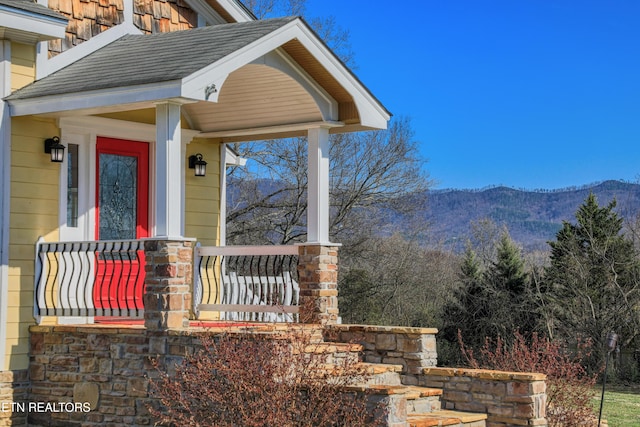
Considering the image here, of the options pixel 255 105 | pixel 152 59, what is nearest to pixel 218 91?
pixel 152 59

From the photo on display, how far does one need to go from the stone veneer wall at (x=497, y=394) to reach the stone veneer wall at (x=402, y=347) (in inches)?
9.8

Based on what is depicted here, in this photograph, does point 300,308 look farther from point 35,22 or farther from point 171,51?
point 35,22

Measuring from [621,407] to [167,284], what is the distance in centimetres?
834

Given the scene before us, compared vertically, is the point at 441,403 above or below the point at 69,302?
below

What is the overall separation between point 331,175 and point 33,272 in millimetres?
14655

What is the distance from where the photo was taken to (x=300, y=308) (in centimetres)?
1089

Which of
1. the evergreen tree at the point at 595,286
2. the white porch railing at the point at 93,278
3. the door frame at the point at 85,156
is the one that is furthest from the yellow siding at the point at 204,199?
the evergreen tree at the point at 595,286

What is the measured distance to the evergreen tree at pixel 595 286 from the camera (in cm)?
2062

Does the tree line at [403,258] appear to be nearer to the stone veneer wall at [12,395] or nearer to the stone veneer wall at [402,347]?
the stone veneer wall at [402,347]

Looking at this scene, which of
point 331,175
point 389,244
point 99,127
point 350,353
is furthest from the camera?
point 389,244

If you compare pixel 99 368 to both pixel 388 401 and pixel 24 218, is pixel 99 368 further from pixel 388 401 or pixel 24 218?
pixel 388 401

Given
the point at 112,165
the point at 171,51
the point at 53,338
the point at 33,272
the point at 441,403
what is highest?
the point at 171,51

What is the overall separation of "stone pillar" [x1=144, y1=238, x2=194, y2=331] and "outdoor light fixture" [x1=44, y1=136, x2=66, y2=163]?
180 centimetres

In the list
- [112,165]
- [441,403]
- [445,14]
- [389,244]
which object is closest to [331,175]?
[389,244]
